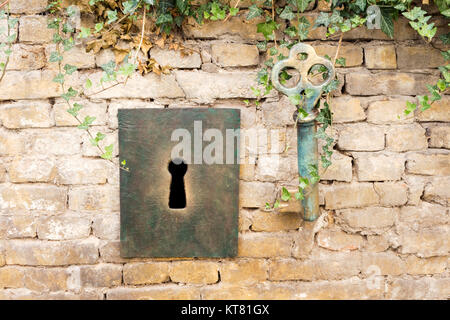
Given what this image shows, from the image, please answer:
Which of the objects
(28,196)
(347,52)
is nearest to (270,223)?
(347,52)

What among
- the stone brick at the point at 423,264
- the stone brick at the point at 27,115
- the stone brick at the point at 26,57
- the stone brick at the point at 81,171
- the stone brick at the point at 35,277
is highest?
the stone brick at the point at 26,57

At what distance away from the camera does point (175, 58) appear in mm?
1424

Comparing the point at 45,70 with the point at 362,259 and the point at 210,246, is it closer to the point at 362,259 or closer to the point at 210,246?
the point at 210,246

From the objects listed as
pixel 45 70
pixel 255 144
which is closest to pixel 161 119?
pixel 255 144

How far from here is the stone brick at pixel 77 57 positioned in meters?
1.41

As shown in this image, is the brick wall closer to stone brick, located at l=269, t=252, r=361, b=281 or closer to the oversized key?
stone brick, located at l=269, t=252, r=361, b=281

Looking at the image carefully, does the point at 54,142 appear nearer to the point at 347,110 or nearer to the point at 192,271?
the point at 192,271

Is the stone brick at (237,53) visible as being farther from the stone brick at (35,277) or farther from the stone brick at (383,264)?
the stone brick at (35,277)

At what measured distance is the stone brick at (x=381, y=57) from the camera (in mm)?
1433

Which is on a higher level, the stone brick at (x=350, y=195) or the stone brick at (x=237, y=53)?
the stone brick at (x=237, y=53)

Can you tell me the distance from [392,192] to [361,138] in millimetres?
250

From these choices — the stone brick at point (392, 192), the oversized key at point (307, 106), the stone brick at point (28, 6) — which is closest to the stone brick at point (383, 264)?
the stone brick at point (392, 192)

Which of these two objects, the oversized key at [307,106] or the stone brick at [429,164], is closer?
the oversized key at [307,106]

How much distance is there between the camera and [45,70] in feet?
4.66
